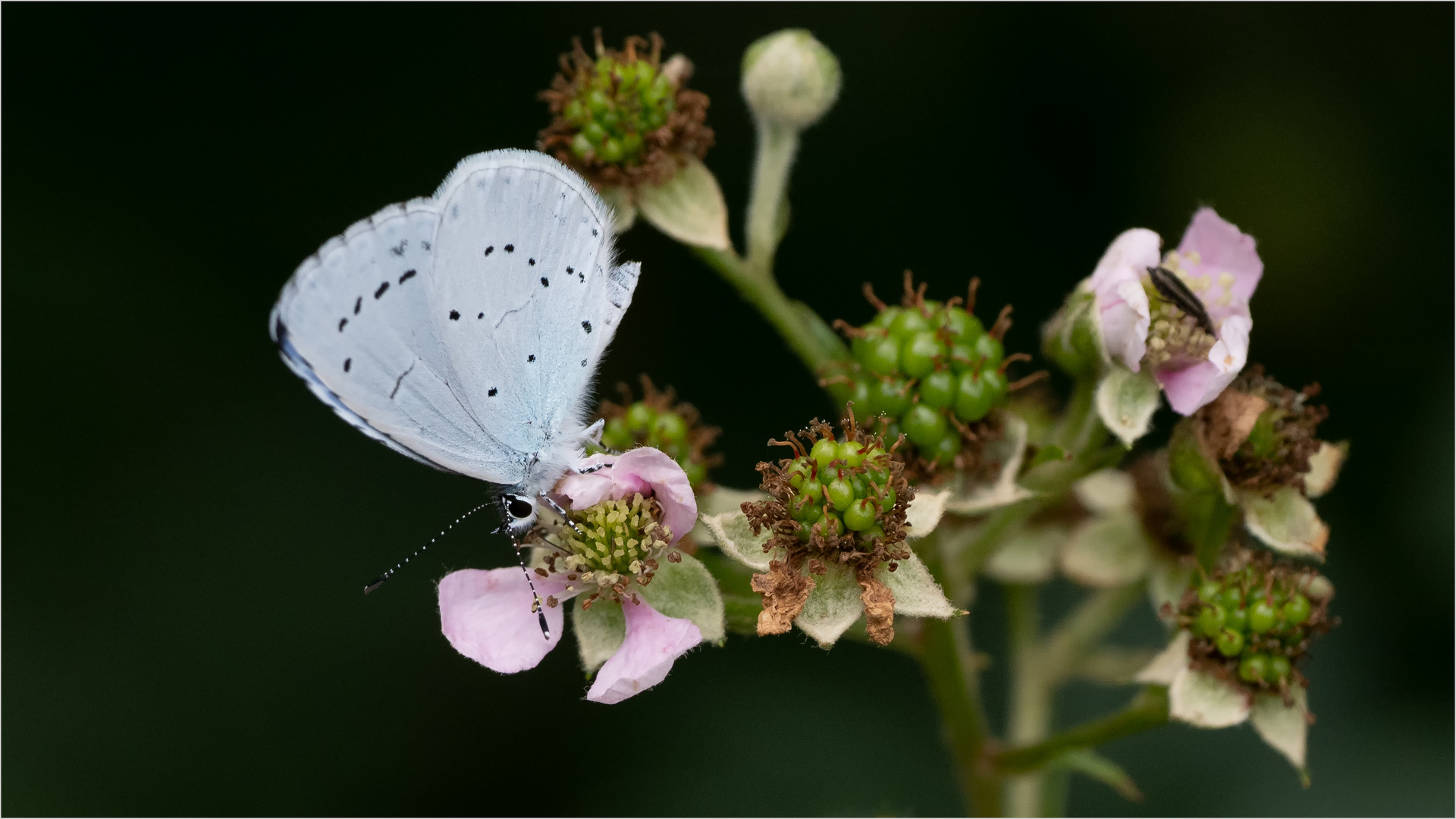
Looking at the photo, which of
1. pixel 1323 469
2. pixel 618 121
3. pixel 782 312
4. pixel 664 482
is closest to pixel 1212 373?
pixel 1323 469

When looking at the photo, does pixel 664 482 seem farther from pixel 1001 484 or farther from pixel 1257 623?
pixel 1257 623

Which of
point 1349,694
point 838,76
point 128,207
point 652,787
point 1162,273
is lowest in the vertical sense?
point 1349,694

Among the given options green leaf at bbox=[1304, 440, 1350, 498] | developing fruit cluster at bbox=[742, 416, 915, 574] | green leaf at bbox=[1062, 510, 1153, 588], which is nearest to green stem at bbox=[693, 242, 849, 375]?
developing fruit cluster at bbox=[742, 416, 915, 574]

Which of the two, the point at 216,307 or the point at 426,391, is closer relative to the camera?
the point at 426,391

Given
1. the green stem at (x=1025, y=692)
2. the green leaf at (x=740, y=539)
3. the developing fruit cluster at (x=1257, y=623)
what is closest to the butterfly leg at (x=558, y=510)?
the green leaf at (x=740, y=539)

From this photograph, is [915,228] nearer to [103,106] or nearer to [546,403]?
[546,403]

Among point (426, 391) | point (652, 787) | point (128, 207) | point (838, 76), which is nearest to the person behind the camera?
point (426, 391)

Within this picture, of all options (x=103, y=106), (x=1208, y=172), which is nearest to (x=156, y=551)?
(x=103, y=106)
